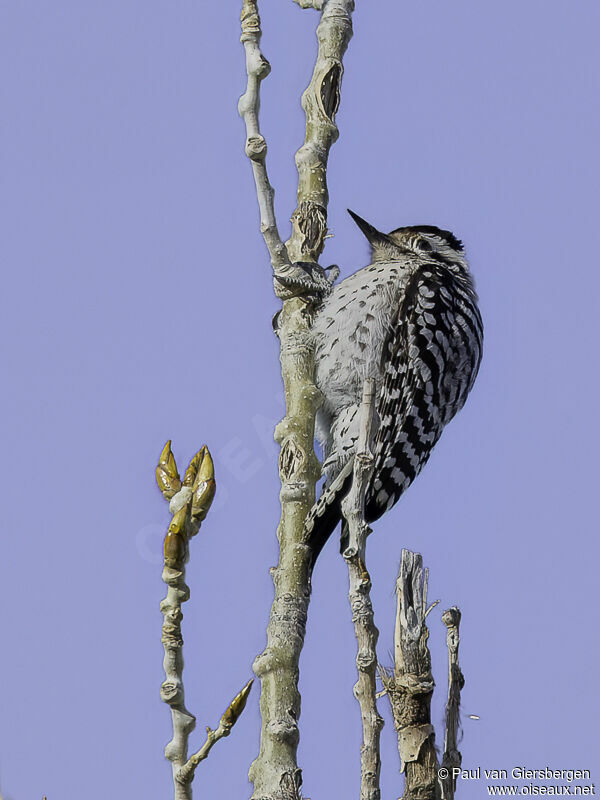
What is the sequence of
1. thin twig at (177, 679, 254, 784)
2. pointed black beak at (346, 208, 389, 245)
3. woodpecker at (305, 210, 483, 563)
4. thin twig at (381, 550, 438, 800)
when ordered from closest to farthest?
thin twig at (177, 679, 254, 784)
thin twig at (381, 550, 438, 800)
woodpecker at (305, 210, 483, 563)
pointed black beak at (346, 208, 389, 245)

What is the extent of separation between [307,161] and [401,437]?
1.72 m

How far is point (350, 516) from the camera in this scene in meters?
3.61

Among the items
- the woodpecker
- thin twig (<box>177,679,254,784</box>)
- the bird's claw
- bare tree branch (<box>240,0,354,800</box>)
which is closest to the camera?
thin twig (<box>177,679,254,784</box>)

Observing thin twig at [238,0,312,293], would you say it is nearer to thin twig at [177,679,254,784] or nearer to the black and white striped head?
thin twig at [177,679,254,784]

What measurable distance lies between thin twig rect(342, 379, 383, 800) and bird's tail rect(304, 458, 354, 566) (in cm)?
121

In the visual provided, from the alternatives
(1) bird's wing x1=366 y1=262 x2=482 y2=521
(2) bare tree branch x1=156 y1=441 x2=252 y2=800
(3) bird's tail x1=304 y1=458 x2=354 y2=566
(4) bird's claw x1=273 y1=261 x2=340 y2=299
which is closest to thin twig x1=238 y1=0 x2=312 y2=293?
(4) bird's claw x1=273 y1=261 x2=340 y2=299

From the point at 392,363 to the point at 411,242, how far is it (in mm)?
1359

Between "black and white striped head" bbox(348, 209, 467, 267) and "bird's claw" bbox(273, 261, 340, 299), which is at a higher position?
"black and white striped head" bbox(348, 209, 467, 267)

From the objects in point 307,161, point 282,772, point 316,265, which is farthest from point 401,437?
point 282,772

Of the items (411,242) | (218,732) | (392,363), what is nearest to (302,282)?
(392,363)

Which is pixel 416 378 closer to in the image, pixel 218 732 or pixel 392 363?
pixel 392 363

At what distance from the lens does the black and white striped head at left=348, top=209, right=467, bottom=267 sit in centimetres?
755

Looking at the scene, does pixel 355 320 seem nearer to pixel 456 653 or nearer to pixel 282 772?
pixel 456 653

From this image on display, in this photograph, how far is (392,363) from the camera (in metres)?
6.61
